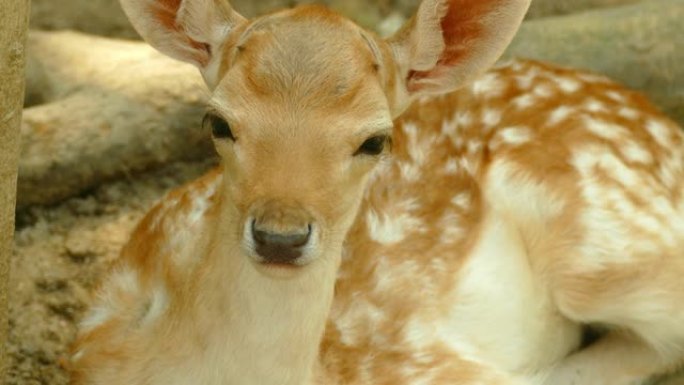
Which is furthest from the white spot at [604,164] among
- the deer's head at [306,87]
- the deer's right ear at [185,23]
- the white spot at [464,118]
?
the deer's right ear at [185,23]

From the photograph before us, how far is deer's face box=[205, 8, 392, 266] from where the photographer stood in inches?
107

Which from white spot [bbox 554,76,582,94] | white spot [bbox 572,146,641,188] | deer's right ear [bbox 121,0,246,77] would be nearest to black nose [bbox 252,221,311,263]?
deer's right ear [bbox 121,0,246,77]

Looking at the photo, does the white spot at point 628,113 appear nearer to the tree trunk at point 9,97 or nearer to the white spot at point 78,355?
the white spot at point 78,355

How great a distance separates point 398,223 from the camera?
3.88 m

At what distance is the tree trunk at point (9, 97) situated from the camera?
2877mm

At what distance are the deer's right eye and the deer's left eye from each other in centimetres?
28

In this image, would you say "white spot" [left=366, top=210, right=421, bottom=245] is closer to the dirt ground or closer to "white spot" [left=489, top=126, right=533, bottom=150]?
"white spot" [left=489, top=126, right=533, bottom=150]

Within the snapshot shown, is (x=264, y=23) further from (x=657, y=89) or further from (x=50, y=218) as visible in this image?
(x=657, y=89)

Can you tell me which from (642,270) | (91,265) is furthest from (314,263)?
(91,265)

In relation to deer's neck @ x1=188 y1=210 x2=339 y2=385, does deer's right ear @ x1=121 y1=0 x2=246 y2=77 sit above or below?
above

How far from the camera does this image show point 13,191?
305cm

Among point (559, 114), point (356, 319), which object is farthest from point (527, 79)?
point (356, 319)

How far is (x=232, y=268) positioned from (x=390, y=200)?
102cm

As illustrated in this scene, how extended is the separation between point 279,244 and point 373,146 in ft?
1.18
